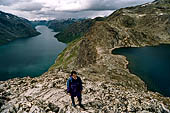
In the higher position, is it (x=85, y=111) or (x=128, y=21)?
(x=128, y=21)

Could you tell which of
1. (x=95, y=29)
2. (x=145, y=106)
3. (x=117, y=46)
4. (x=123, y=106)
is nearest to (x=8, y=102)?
(x=123, y=106)

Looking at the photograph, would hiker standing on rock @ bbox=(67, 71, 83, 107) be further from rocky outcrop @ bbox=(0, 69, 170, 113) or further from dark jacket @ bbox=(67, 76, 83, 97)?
rocky outcrop @ bbox=(0, 69, 170, 113)

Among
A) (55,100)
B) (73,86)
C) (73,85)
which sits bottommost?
(55,100)

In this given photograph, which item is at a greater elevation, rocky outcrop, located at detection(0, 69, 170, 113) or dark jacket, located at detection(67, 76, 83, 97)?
dark jacket, located at detection(67, 76, 83, 97)

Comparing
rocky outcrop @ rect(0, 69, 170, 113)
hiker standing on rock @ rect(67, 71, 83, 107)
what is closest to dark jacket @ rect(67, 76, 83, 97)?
hiker standing on rock @ rect(67, 71, 83, 107)

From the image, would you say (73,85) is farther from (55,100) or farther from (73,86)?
(55,100)

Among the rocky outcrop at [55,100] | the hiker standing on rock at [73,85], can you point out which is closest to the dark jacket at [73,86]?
the hiker standing on rock at [73,85]

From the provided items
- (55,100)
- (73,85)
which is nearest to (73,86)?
(73,85)

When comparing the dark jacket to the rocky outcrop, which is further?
the rocky outcrop

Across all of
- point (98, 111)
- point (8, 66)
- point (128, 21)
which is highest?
point (128, 21)

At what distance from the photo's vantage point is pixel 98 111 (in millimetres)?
19156

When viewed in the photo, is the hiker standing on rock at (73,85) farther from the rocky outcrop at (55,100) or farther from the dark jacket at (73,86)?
the rocky outcrop at (55,100)

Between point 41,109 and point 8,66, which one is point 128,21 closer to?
point 8,66

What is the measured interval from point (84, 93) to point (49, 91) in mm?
5772
